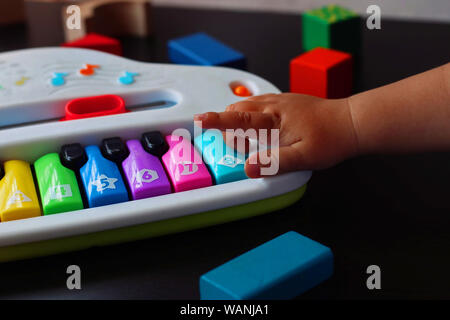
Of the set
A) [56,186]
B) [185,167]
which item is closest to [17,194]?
[56,186]

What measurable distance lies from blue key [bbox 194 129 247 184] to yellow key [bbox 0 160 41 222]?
0.15 metres

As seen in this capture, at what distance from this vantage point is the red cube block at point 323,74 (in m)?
0.68

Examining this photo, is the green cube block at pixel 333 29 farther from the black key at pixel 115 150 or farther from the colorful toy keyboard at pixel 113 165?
the black key at pixel 115 150

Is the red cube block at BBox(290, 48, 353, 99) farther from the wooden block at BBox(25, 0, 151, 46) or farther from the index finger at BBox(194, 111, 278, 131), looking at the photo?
the wooden block at BBox(25, 0, 151, 46)

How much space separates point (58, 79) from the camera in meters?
0.65

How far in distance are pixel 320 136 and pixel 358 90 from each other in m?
0.23

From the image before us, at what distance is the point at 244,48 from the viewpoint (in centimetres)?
90

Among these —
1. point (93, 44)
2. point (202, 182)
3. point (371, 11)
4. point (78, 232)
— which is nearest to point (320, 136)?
point (202, 182)

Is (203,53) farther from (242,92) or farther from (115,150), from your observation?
(115,150)

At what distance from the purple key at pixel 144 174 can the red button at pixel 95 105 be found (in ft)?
0.31

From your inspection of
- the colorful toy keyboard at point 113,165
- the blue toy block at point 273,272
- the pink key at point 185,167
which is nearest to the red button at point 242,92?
the colorful toy keyboard at point 113,165

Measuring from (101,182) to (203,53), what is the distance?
1.05 feet

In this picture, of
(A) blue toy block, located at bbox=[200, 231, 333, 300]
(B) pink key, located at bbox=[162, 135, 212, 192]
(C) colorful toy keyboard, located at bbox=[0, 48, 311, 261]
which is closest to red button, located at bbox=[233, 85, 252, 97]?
(C) colorful toy keyboard, located at bbox=[0, 48, 311, 261]

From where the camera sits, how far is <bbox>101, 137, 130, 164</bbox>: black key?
53 cm
